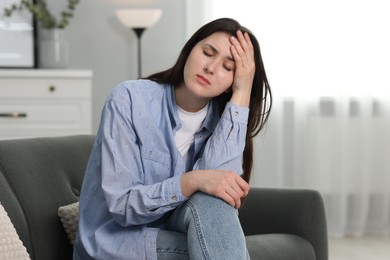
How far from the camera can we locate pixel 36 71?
14.0 ft

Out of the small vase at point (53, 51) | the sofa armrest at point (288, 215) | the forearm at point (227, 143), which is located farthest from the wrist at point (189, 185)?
the small vase at point (53, 51)

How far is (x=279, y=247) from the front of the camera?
2.33m

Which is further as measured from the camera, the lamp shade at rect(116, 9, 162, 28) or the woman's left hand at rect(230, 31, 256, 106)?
the lamp shade at rect(116, 9, 162, 28)

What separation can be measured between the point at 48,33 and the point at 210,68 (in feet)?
8.96

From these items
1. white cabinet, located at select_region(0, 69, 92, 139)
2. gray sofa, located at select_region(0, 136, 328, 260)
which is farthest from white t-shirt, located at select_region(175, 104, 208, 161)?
white cabinet, located at select_region(0, 69, 92, 139)

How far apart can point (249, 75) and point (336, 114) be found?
2.90 meters

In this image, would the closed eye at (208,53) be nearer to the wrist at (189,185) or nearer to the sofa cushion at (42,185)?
the wrist at (189,185)

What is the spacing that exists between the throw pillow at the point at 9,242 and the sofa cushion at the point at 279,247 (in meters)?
0.62

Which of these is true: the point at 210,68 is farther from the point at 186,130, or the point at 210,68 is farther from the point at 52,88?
the point at 52,88

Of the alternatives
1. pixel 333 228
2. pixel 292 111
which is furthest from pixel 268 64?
pixel 333 228

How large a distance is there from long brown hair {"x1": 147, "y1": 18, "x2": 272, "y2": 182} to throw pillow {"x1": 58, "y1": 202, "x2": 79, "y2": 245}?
16.1 inches

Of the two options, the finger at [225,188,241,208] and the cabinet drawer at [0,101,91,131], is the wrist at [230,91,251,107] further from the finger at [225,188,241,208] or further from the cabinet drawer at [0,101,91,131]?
the cabinet drawer at [0,101,91,131]

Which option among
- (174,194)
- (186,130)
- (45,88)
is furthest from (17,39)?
(174,194)

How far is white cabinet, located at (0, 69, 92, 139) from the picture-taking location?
14.0 ft
